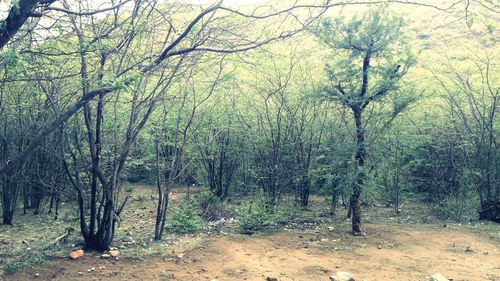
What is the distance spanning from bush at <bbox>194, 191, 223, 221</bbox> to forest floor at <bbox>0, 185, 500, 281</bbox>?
0.95 m

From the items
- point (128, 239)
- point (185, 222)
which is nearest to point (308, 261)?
point (185, 222)

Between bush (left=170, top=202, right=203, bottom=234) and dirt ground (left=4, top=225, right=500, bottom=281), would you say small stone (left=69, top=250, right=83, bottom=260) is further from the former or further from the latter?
bush (left=170, top=202, right=203, bottom=234)

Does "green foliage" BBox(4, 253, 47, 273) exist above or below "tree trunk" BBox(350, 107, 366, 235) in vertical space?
below

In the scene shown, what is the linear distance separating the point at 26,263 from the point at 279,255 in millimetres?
3674

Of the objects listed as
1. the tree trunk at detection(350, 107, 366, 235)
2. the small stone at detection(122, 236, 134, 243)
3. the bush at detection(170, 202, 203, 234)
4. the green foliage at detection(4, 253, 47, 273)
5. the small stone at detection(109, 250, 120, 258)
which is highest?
the tree trunk at detection(350, 107, 366, 235)

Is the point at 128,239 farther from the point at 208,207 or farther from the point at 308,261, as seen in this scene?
the point at 308,261

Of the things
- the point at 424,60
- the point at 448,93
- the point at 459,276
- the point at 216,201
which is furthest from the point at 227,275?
the point at 424,60

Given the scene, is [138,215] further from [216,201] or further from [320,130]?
[320,130]

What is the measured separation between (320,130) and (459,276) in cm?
570

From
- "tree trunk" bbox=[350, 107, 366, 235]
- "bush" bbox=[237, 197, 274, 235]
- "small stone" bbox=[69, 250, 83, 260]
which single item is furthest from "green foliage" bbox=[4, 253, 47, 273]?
"tree trunk" bbox=[350, 107, 366, 235]

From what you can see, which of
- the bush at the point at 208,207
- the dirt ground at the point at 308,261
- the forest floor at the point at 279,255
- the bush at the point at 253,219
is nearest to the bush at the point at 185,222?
the forest floor at the point at 279,255

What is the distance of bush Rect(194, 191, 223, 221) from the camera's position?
908cm

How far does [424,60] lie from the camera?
11.4m

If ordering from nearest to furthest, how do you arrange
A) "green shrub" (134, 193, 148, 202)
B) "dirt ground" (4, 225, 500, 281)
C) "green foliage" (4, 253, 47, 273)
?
"green foliage" (4, 253, 47, 273)
"dirt ground" (4, 225, 500, 281)
"green shrub" (134, 193, 148, 202)
